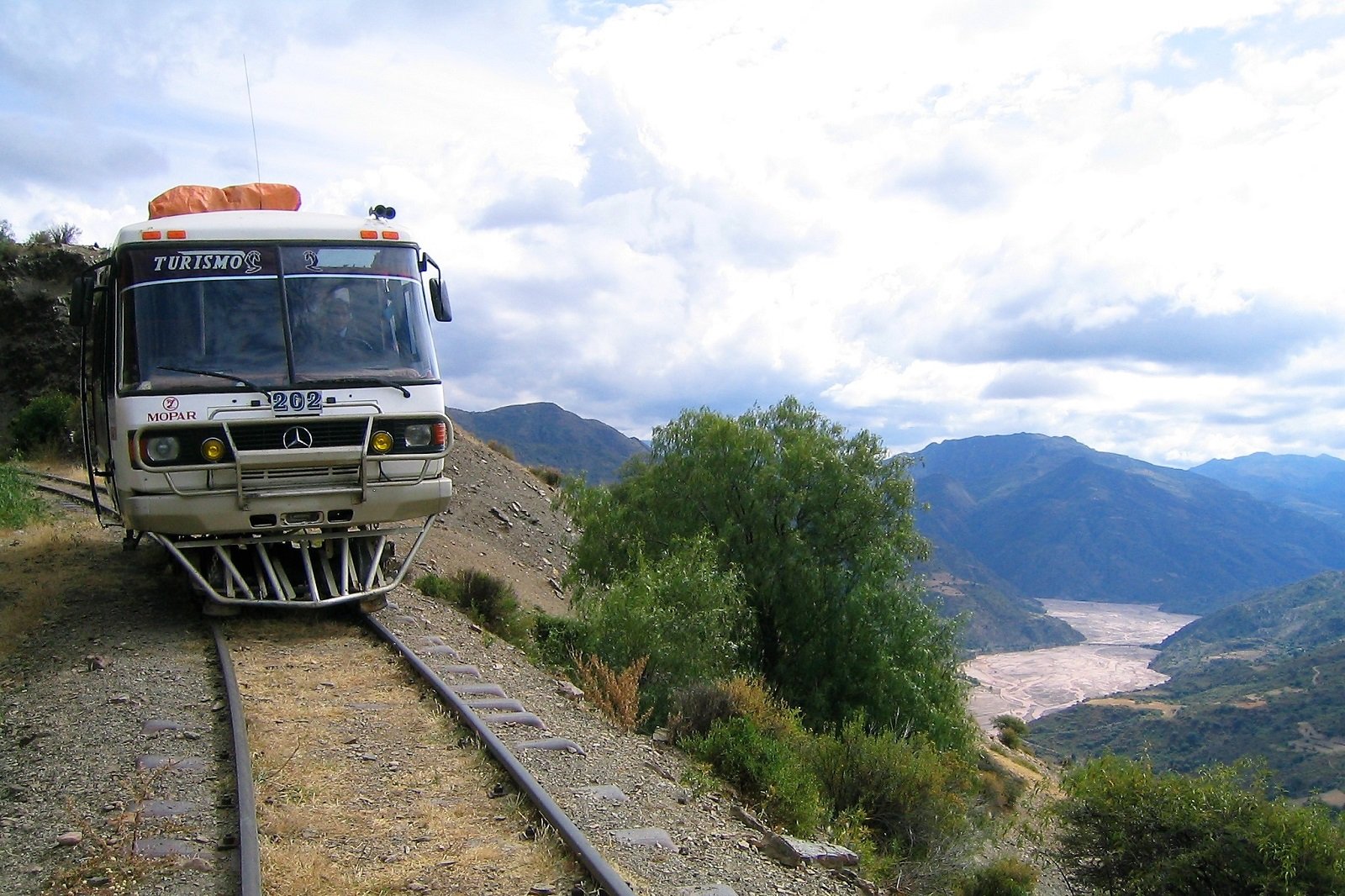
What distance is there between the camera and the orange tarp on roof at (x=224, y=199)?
1062 centimetres

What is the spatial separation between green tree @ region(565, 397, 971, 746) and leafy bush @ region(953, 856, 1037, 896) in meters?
3.76

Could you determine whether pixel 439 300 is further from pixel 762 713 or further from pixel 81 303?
pixel 762 713

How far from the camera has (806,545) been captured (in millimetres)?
23219

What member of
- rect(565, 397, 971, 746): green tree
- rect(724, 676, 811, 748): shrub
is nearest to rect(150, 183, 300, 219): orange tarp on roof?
rect(724, 676, 811, 748): shrub

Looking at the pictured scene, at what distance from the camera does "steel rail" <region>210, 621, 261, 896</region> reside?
14.5 feet

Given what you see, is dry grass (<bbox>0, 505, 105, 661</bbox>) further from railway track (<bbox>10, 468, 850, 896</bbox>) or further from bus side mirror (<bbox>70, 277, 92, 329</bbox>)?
bus side mirror (<bbox>70, 277, 92, 329</bbox>)

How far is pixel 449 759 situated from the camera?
650 centimetres

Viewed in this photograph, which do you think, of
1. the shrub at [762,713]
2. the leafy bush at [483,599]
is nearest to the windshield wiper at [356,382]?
the shrub at [762,713]

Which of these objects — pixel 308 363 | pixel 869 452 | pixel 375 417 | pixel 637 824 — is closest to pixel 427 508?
pixel 375 417

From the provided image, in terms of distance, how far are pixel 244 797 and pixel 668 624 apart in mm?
9306

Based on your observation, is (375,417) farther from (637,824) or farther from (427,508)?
(637,824)

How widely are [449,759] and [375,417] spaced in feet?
12.9

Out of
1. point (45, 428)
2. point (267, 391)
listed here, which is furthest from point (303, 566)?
point (45, 428)

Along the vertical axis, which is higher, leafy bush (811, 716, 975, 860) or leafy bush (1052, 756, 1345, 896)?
leafy bush (811, 716, 975, 860)
